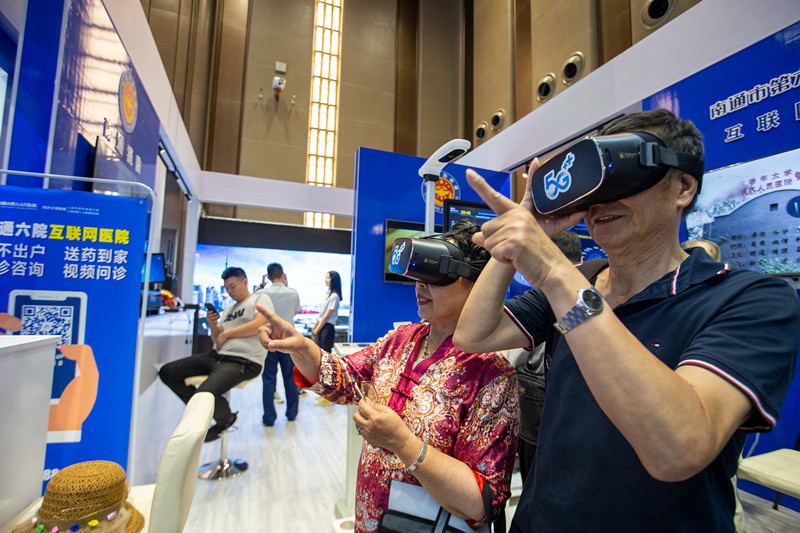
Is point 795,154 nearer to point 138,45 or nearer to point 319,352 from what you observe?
point 319,352

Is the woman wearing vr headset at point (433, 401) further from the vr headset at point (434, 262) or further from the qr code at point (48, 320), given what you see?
the qr code at point (48, 320)

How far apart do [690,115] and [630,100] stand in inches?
24.5

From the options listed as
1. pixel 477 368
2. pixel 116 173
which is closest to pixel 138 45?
pixel 116 173

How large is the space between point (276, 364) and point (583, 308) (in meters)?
3.92

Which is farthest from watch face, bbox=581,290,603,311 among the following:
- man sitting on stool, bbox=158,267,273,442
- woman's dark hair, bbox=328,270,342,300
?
woman's dark hair, bbox=328,270,342,300

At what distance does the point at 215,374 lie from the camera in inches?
112

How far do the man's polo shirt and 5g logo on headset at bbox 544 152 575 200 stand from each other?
0.23 meters

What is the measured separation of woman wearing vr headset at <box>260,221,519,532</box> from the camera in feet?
2.72

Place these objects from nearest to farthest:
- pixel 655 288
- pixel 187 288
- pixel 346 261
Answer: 1. pixel 655 288
2. pixel 187 288
3. pixel 346 261

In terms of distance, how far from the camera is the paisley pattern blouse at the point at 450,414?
90 centimetres

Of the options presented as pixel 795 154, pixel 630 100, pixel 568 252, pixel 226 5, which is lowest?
pixel 568 252

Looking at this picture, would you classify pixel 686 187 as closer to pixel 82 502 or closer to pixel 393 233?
pixel 82 502

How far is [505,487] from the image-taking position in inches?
35.2

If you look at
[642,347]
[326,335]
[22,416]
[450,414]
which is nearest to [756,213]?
[450,414]
